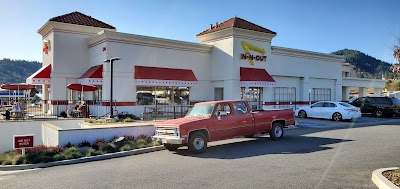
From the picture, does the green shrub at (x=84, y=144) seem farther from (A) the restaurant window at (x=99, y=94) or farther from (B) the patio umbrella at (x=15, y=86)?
(B) the patio umbrella at (x=15, y=86)

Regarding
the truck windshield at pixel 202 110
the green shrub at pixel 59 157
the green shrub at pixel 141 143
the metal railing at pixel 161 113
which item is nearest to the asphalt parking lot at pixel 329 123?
the metal railing at pixel 161 113

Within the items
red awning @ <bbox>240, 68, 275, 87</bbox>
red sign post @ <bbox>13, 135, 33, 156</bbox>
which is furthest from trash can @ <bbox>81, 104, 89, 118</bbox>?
red awning @ <bbox>240, 68, 275, 87</bbox>

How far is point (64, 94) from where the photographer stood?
2303cm

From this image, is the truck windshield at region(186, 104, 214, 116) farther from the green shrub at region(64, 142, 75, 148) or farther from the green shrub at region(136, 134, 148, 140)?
the green shrub at region(64, 142, 75, 148)

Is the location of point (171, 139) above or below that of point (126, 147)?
above

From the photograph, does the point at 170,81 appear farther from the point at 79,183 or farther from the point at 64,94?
the point at 79,183

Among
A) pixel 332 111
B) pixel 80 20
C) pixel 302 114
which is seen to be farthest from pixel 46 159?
pixel 302 114

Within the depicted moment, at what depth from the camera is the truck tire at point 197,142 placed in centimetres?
1107

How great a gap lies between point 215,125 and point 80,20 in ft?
54.7

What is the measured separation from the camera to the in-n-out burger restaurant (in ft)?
70.8

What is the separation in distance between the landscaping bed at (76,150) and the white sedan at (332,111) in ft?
47.1

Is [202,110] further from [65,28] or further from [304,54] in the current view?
[304,54]

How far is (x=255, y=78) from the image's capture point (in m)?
24.8

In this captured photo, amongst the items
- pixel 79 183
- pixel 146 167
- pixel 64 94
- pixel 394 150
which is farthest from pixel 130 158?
pixel 64 94
